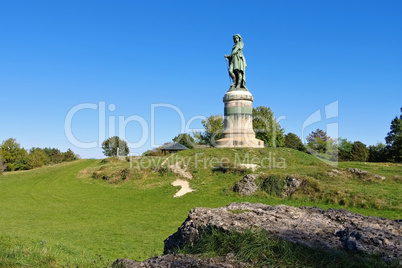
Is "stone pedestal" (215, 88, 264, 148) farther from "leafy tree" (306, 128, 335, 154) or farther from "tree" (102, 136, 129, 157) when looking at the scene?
"tree" (102, 136, 129, 157)

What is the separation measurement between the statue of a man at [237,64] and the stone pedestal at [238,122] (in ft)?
4.60

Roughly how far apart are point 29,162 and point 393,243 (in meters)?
47.2

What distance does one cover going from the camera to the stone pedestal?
27.6 m

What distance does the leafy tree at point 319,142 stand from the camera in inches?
2475

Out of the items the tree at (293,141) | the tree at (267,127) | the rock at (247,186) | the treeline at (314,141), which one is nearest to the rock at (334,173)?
the rock at (247,186)

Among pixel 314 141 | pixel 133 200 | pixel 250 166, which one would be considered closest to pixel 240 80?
pixel 250 166

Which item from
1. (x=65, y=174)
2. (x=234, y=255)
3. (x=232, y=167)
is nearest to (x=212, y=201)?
(x=232, y=167)

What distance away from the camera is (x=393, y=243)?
14.3 ft

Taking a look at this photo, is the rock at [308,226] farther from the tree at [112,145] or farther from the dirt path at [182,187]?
the tree at [112,145]

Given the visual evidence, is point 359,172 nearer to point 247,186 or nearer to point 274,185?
point 274,185

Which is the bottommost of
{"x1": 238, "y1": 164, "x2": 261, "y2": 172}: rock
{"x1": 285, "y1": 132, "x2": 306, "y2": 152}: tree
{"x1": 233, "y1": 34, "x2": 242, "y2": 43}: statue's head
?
{"x1": 238, "y1": 164, "x2": 261, "y2": 172}: rock

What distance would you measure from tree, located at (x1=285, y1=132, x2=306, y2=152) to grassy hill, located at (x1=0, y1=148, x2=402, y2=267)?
120 ft

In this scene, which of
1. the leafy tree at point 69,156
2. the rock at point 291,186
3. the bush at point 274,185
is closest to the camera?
the rock at point 291,186

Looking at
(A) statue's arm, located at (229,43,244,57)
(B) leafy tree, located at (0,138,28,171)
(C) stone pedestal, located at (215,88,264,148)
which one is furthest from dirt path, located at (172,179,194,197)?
(B) leafy tree, located at (0,138,28,171)
